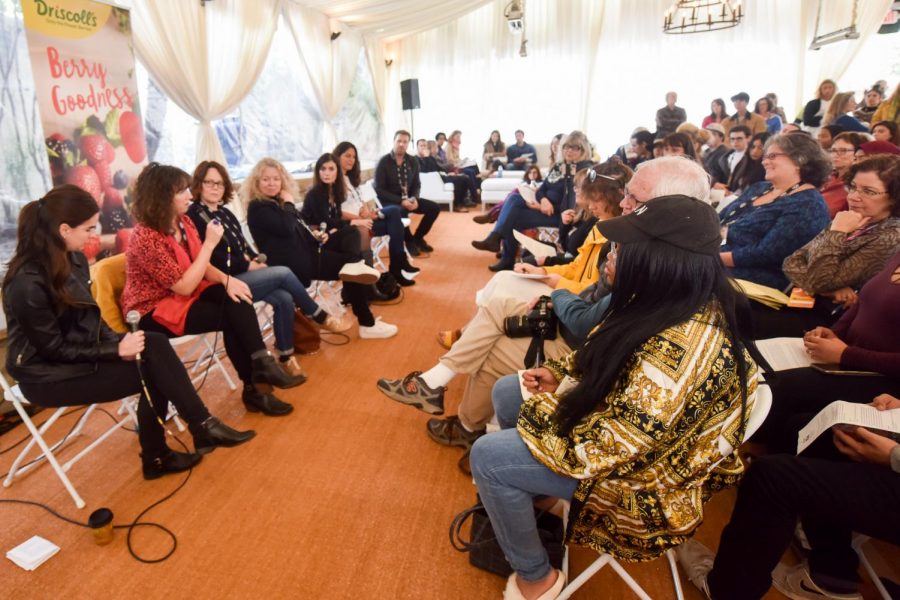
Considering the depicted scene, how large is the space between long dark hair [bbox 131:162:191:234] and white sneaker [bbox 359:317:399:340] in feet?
4.70

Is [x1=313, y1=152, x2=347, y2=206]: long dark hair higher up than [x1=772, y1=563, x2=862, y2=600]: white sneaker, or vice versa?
[x1=313, y1=152, x2=347, y2=206]: long dark hair

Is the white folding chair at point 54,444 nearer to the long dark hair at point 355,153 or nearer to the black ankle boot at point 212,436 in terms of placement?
the black ankle boot at point 212,436

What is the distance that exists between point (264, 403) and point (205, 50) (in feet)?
11.0

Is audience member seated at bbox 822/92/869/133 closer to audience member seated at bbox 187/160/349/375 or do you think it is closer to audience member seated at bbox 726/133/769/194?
audience member seated at bbox 726/133/769/194

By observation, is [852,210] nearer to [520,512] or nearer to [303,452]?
[520,512]

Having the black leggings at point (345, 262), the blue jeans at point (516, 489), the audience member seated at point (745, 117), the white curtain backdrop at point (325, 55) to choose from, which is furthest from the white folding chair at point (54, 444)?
the audience member seated at point (745, 117)

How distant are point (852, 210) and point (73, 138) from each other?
410cm

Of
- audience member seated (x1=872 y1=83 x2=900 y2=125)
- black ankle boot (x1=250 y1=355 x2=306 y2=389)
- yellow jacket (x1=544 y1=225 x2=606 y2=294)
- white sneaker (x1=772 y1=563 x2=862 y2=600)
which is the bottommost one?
white sneaker (x1=772 y1=563 x2=862 y2=600)

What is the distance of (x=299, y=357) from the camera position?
3.10m

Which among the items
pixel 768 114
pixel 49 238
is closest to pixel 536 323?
pixel 49 238

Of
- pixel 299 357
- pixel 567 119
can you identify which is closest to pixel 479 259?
pixel 299 357

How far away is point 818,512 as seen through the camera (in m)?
1.22

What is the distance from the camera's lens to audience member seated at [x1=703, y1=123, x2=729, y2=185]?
5.09 m

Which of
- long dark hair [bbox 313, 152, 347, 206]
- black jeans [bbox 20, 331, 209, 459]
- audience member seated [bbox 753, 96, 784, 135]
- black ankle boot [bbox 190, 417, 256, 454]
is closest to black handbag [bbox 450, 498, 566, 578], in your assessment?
black ankle boot [bbox 190, 417, 256, 454]
